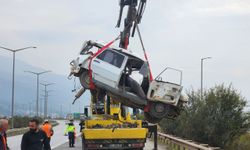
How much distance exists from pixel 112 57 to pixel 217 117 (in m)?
9.19

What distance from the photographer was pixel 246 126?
25.0 metres

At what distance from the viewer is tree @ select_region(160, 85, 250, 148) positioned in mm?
24984

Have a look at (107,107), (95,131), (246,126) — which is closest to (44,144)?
(95,131)

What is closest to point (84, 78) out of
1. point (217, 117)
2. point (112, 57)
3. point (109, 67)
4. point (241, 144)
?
point (109, 67)

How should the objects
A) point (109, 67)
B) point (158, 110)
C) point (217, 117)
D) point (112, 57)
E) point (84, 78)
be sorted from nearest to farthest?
point (109, 67) → point (112, 57) → point (84, 78) → point (158, 110) → point (217, 117)

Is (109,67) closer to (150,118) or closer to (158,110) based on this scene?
(158,110)

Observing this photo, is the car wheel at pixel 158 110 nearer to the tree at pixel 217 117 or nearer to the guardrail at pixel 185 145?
the guardrail at pixel 185 145

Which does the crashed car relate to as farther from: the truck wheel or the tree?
the tree

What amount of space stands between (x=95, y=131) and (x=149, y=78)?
2.89m

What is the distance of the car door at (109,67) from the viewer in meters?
17.8

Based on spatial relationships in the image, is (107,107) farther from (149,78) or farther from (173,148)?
(173,148)

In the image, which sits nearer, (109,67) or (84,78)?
(109,67)

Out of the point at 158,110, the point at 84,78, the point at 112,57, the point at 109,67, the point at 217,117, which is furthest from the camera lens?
the point at 217,117

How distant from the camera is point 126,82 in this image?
60.8 ft
